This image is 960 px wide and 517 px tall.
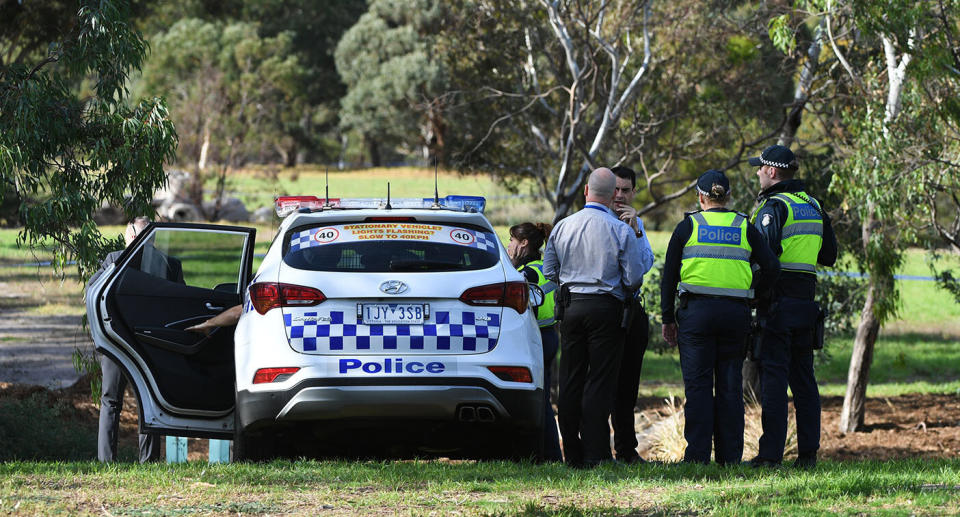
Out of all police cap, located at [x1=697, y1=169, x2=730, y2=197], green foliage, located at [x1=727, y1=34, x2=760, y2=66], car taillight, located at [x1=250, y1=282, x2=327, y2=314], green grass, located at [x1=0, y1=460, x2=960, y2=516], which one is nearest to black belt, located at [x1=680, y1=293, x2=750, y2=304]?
police cap, located at [x1=697, y1=169, x2=730, y2=197]

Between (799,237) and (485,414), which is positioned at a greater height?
(799,237)

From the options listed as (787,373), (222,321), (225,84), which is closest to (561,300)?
(787,373)

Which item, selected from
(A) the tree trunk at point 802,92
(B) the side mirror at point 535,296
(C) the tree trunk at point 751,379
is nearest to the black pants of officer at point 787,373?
(B) the side mirror at point 535,296

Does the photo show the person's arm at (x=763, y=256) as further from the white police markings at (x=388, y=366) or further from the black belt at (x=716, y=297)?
the white police markings at (x=388, y=366)

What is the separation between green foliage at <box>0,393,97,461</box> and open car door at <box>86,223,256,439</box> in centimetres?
331

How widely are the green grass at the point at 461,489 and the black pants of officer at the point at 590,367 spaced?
0.30 m

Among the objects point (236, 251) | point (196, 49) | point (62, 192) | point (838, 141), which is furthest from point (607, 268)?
point (196, 49)

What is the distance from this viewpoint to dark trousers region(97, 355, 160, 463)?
8.22 meters

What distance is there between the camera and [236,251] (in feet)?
117

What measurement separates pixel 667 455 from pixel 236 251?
25100 millimetres

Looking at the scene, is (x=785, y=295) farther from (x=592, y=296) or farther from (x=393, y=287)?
(x=393, y=287)

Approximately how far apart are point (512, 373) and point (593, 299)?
696mm

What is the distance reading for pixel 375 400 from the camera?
20.8 ft

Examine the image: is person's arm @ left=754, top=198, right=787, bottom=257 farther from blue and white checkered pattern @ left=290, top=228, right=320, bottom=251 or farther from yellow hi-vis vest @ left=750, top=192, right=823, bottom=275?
blue and white checkered pattern @ left=290, top=228, right=320, bottom=251
